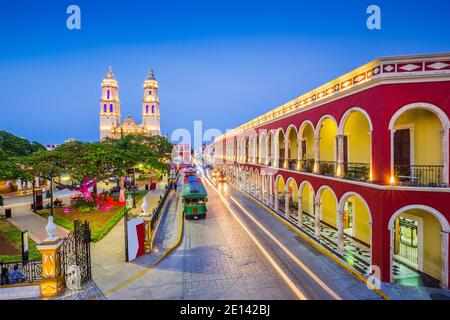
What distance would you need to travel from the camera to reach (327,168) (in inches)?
553

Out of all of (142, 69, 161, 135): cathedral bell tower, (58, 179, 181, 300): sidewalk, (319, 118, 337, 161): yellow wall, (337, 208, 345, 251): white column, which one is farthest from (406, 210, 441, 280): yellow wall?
(142, 69, 161, 135): cathedral bell tower

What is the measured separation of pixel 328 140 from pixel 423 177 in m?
7.21

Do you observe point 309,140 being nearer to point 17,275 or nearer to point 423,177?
point 423,177

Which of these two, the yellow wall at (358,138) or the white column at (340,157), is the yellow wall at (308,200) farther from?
the white column at (340,157)

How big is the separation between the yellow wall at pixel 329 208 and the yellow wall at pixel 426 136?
22.9 ft

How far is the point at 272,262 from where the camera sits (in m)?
11.2

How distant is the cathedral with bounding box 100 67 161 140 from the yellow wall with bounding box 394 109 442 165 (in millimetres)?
69414

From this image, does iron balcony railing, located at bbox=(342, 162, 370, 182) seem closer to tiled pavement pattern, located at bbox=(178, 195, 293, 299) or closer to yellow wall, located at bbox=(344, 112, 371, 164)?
yellow wall, located at bbox=(344, 112, 371, 164)

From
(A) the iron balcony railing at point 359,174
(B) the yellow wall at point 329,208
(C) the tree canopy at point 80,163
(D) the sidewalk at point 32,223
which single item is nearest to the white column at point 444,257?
(A) the iron balcony railing at point 359,174


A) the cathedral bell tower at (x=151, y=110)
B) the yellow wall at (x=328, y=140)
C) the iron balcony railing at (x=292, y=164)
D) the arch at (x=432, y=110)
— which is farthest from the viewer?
the cathedral bell tower at (x=151, y=110)

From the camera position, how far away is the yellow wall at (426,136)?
386 inches

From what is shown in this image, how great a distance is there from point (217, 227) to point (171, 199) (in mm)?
12127

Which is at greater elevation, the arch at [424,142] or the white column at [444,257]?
the arch at [424,142]
